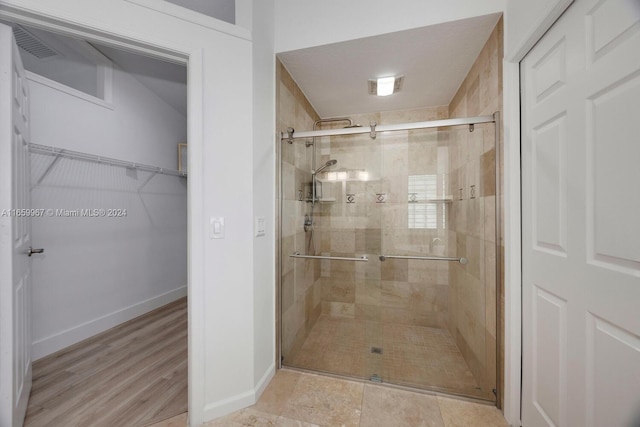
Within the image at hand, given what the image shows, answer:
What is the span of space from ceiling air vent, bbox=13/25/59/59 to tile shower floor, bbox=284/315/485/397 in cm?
318

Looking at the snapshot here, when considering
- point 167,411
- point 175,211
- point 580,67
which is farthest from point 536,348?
point 175,211

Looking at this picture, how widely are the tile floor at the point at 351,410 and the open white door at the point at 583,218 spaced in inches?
12.7

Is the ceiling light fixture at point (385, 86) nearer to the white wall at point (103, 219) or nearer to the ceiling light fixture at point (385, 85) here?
the ceiling light fixture at point (385, 85)

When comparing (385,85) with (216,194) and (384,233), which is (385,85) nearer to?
(384,233)

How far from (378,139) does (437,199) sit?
Result: 2.20ft

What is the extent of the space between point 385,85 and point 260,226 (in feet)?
5.52

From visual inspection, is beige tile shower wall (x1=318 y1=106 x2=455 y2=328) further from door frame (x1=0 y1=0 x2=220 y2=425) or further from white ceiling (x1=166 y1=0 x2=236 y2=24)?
white ceiling (x1=166 y1=0 x2=236 y2=24)

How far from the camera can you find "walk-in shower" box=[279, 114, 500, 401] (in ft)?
5.62

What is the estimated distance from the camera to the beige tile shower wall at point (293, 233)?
6.21 ft

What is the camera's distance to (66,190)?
210 cm

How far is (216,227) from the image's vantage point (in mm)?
1375

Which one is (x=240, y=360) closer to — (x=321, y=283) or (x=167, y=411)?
(x=167, y=411)

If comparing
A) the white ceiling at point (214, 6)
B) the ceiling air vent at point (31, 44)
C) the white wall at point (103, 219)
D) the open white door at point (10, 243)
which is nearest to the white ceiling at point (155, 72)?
the white wall at point (103, 219)

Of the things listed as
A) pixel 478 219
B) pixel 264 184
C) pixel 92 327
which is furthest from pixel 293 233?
pixel 92 327
